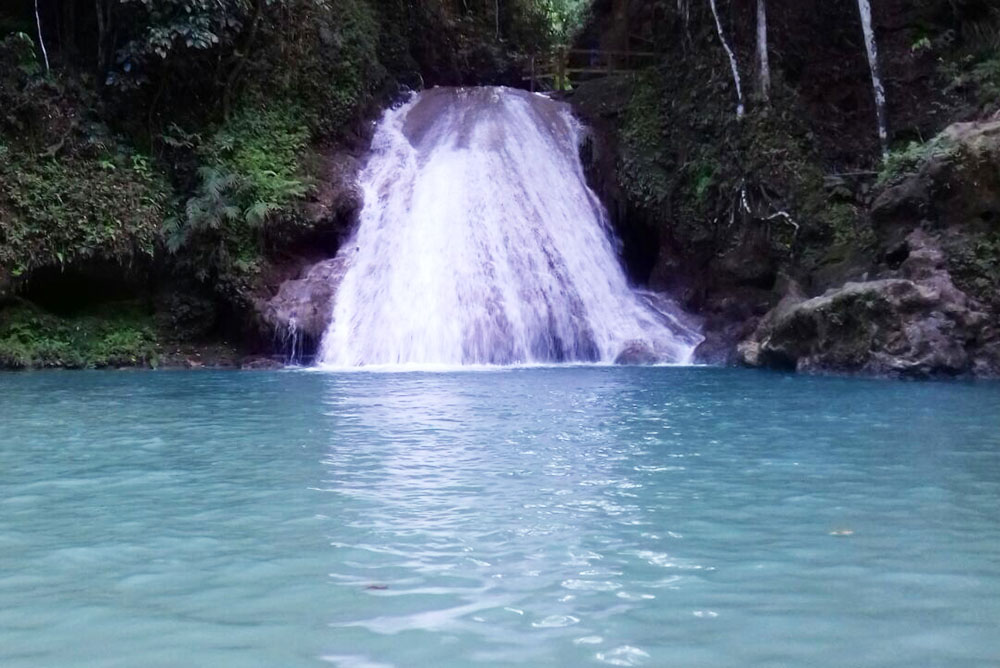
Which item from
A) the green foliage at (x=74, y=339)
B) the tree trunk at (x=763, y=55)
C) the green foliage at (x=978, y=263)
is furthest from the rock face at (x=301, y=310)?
the green foliage at (x=978, y=263)

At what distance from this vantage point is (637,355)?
597 inches

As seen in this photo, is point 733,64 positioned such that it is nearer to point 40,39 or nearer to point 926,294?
point 926,294

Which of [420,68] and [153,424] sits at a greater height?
[420,68]

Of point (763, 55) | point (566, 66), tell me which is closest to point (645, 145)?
point (763, 55)

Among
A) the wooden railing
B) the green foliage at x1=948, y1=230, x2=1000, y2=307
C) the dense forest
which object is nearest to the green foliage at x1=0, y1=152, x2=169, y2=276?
the dense forest

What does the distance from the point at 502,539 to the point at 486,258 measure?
41.9 ft

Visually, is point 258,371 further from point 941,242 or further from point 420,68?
point 420,68

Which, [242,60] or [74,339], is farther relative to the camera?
[242,60]

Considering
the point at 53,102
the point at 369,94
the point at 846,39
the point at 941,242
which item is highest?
the point at 846,39

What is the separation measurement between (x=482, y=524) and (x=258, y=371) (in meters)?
10.5

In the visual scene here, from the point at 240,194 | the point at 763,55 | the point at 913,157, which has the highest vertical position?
the point at 763,55

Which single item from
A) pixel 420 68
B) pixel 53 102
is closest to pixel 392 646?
pixel 53 102

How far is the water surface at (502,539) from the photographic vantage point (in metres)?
2.99

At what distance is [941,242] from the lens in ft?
42.5
